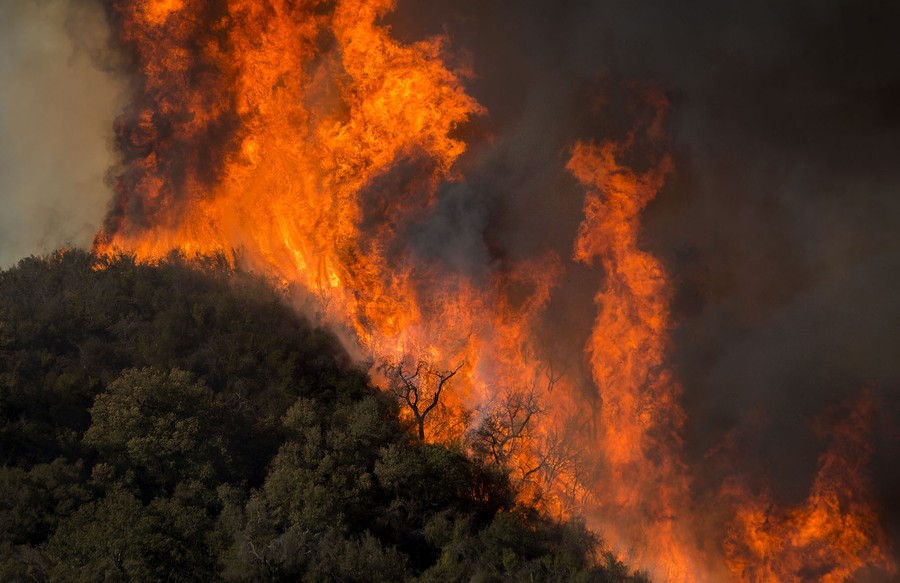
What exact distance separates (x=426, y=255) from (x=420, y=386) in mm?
5761

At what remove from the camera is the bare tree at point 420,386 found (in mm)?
35469

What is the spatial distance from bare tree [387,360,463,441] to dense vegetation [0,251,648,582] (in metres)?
0.79

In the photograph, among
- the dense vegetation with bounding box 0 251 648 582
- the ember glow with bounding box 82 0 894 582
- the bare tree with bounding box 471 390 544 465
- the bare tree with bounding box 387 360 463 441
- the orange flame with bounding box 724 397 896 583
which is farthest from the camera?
the bare tree with bounding box 387 360 463 441

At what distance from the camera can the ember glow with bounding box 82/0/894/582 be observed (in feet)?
102

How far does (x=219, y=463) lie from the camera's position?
3316cm

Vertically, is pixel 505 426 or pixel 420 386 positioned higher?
pixel 420 386

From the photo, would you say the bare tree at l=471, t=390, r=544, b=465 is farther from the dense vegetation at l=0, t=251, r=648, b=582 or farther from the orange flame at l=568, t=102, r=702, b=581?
the orange flame at l=568, t=102, r=702, b=581

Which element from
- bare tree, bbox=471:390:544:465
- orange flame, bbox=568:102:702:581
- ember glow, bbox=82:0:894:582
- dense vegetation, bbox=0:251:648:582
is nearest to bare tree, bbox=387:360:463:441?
ember glow, bbox=82:0:894:582

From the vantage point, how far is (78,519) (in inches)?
1131

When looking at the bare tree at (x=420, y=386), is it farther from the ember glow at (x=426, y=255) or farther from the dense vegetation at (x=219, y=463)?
the dense vegetation at (x=219, y=463)

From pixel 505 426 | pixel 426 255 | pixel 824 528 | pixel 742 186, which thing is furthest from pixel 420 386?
pixel 824 528

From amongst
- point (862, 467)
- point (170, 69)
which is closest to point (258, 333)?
point (170, 69)

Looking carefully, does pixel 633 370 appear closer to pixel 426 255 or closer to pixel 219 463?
pixel 426 255

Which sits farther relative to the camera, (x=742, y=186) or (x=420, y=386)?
(x=420, y=386)
